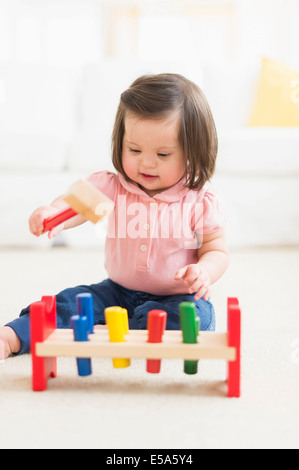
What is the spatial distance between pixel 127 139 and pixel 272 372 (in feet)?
1.49

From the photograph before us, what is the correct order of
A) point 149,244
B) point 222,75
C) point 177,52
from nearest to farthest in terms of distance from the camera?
point 149,244, point 222,75, point 177,52

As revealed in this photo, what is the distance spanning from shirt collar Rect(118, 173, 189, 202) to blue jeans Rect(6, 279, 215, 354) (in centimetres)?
18

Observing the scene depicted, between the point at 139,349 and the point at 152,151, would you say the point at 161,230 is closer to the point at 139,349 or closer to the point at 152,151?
the point at 152,151

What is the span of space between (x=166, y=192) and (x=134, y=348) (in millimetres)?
359

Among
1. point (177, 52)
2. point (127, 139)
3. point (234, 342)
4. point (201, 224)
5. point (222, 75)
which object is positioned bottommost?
point (234, 342)

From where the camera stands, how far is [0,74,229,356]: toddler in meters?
0.90

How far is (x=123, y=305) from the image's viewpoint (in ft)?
3.40

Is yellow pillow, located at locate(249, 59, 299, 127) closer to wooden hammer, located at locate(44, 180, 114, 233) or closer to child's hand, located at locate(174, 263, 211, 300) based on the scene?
child's hand, located at locate(174, 263, 211, 300)

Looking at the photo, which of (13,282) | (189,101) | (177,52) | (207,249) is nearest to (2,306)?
(13,282)

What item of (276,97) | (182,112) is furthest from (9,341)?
(276,97)

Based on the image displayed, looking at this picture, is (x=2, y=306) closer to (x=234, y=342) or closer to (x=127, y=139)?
(x=127, y=139)

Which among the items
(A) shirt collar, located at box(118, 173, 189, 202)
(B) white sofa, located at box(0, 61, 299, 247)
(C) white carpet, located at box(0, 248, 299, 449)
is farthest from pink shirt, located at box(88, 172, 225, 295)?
(B) white sofa, located at box(0, 61, 299, 247)

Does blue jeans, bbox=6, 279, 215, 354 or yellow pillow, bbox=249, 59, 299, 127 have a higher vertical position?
yellow pillow, bbox=249, 59, 299, 127

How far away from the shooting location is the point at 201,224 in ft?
3.28
